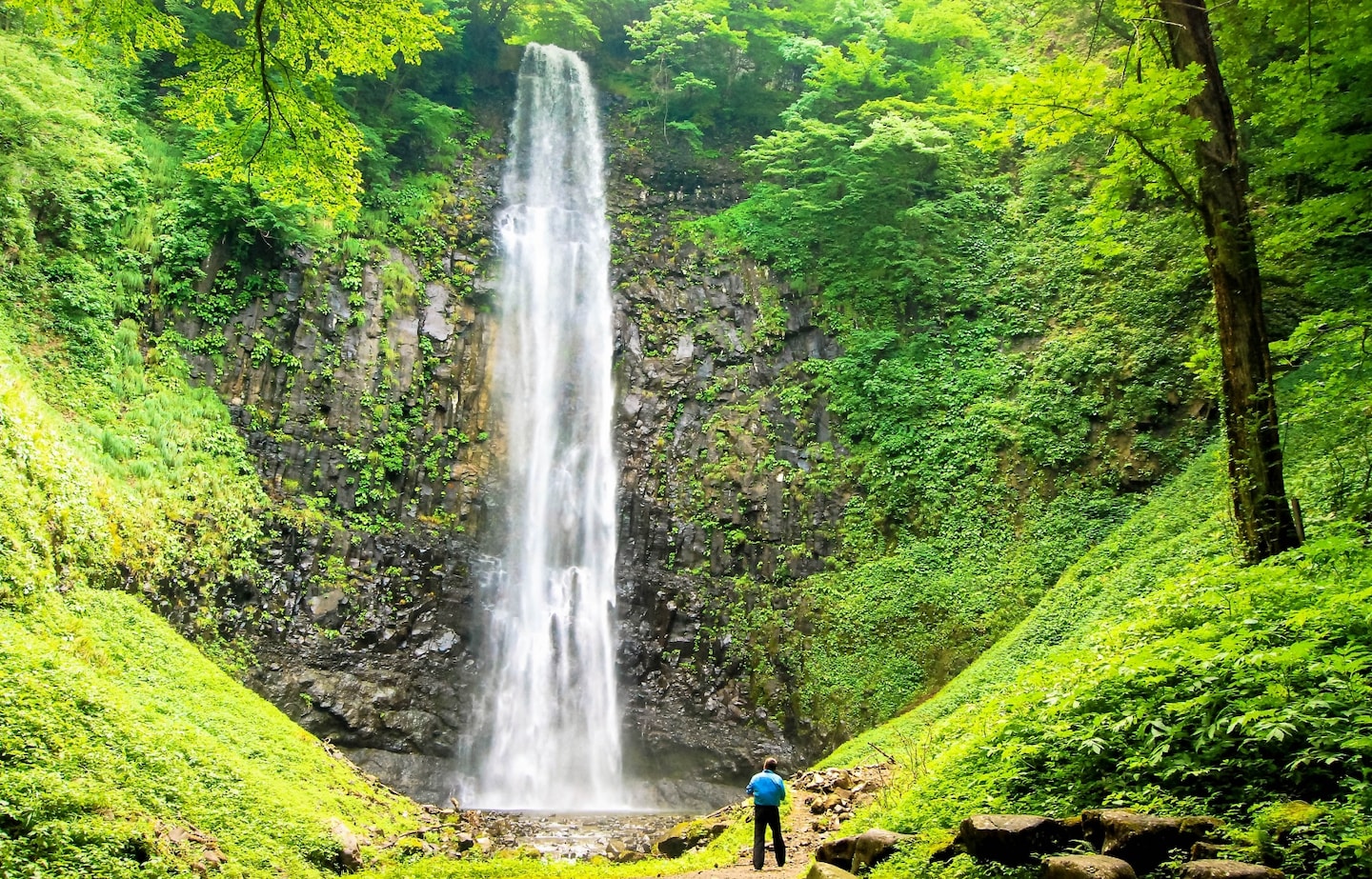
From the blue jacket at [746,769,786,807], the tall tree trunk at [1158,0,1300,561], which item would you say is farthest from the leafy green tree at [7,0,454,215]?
the tall tree trunk at [1158,0,1300,561]

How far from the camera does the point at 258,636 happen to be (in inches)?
481

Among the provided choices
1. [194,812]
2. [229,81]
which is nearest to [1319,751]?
[194,812]

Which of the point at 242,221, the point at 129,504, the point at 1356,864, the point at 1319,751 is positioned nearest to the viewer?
the point at 1356,864

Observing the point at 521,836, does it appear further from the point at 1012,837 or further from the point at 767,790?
the point at 1012,837

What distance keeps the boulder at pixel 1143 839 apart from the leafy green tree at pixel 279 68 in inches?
242

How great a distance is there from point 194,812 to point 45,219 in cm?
1119

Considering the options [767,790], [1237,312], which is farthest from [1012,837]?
[1237,312]

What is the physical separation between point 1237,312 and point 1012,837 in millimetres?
4309

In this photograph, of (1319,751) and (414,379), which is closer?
(1319,751)

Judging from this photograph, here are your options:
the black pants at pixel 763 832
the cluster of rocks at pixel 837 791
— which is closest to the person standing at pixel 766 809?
the black pants at pixel 763 832

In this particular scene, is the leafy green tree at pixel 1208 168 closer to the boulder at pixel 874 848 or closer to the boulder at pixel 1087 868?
the boulder at pixel 874 848

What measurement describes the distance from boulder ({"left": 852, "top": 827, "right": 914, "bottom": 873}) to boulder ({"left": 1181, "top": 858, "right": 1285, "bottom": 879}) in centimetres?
217

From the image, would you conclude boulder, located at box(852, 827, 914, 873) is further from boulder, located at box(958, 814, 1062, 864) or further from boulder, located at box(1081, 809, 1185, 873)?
boulder, located at box(1081, 809, 1185, 873)

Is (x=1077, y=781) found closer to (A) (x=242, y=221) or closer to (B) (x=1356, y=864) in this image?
(B) (x=1356, y=864)
